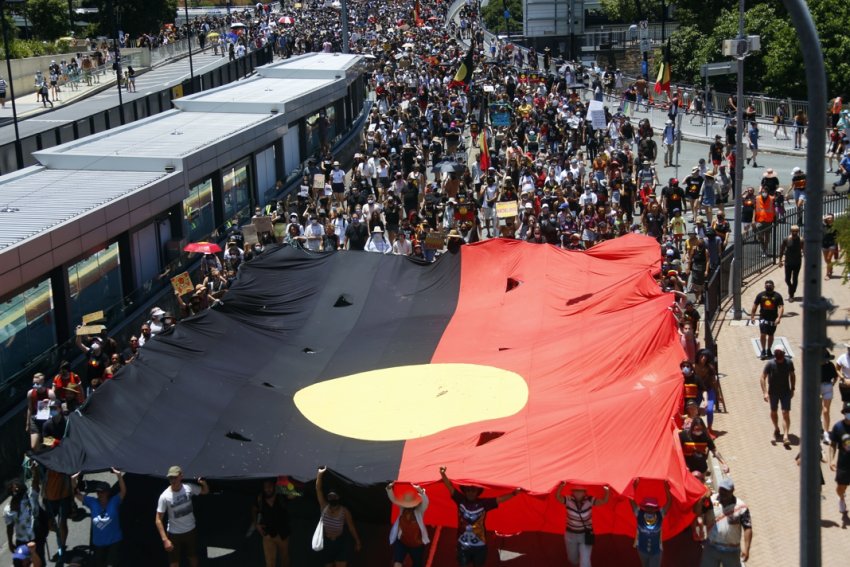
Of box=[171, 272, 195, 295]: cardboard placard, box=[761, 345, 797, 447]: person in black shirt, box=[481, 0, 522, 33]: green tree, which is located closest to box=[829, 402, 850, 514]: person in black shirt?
box=[761, 345, 797, 447]: person in black shirt

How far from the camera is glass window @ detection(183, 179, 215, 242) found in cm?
2706

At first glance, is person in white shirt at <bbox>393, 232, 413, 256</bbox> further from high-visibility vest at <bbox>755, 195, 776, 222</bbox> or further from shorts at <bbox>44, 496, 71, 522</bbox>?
shorts at <bbox>44, 496, 71, 522</bbox>

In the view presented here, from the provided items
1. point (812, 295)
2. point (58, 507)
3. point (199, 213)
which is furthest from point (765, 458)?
point (199, 213)

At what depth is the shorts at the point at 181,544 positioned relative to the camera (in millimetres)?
13680

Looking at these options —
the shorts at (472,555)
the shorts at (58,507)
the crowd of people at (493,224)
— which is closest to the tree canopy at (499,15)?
the crowd of people at (493,224)

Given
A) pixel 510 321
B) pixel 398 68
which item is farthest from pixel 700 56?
pixel 510 321

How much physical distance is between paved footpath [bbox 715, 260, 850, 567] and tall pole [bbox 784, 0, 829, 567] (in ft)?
18.4

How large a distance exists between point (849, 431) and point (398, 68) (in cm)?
4664

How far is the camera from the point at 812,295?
7.86 m

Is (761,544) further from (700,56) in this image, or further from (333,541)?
(700,56)

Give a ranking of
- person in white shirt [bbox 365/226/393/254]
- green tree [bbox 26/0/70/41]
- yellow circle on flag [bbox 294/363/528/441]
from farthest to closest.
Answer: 1. green tree [bbox 26/0/70/41]
2. person in white shirt [bbox 365/226/393/254]
3. yellow circle on flag [bbox 294/363/528/441]

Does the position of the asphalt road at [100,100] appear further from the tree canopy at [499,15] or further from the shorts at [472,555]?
the tree canopy at [499,15]

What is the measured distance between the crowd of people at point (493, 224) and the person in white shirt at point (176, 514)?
2 cm

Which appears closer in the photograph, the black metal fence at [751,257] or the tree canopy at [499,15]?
the black metal fence at [751,257]
